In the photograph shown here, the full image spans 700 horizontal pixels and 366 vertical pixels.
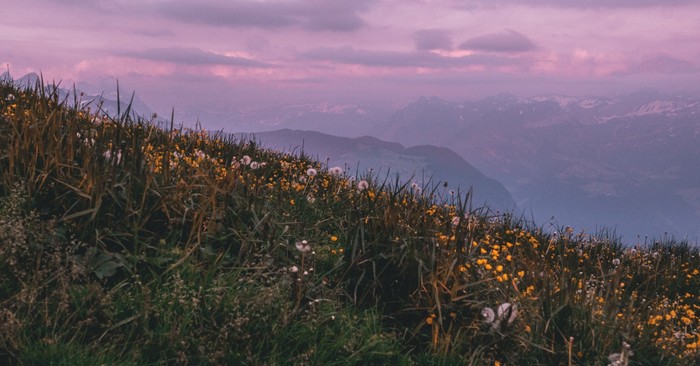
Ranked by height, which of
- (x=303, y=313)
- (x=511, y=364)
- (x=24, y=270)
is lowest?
(x=511, y=364)

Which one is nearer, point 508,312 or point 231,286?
point 231,286

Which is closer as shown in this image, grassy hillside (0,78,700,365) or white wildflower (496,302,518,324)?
grassy hillside (0,78,700,365)

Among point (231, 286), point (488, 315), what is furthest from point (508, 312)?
point (231, 286)

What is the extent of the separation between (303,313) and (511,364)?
5.31 ft

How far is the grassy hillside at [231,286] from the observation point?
3734 millimetres

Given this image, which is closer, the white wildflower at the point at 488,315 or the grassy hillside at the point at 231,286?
the grassy hillside at the point at 231,286

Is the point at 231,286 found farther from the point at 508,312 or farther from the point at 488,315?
the point at 508,312

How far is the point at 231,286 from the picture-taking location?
4.27m

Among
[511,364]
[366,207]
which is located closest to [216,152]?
[366,207]

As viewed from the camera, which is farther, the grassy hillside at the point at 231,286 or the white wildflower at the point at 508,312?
the white wildflower at the point at 508,312

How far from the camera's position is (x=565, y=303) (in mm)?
4539

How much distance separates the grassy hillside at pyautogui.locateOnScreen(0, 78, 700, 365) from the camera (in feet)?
12.3

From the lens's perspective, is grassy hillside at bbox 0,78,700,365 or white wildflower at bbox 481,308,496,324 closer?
grassy hillside at bbox 0,78,700,365

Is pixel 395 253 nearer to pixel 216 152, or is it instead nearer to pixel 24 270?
pixel 24 270
